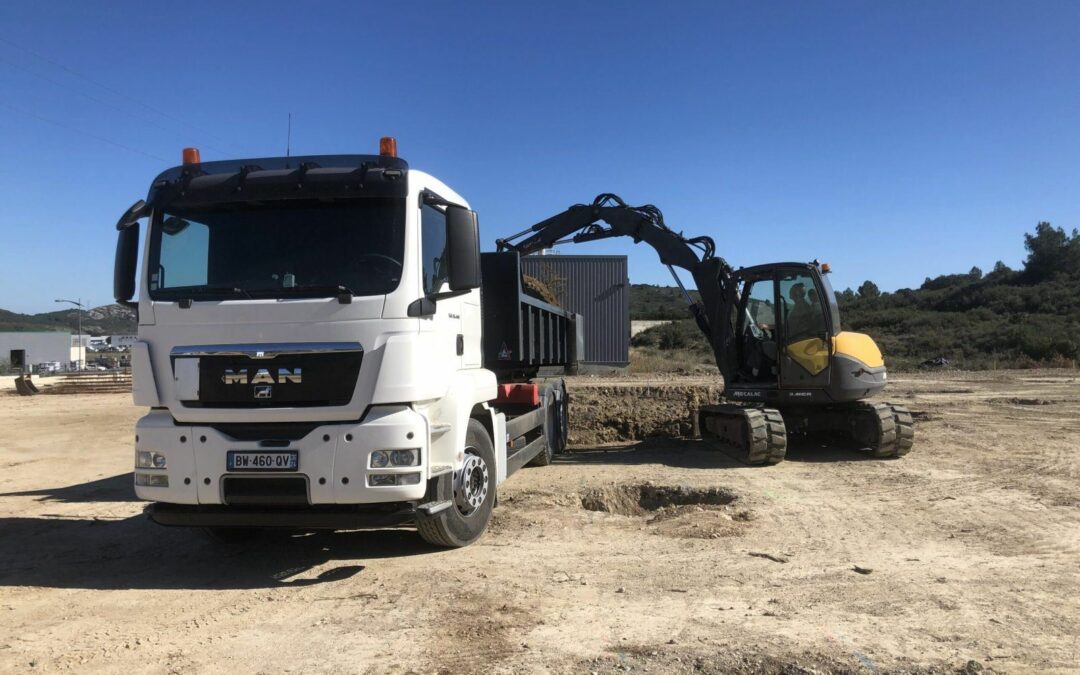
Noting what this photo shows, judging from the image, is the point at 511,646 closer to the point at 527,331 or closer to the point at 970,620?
the point at 970,620

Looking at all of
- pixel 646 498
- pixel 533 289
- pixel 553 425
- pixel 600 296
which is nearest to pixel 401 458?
pixel 646 498

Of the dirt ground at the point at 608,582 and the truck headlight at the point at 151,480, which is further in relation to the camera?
the truck headlight at the point at 151,480

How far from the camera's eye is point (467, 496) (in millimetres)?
6230

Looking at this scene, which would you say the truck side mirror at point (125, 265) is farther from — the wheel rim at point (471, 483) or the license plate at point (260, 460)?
the wheel rim at point (471, 483)

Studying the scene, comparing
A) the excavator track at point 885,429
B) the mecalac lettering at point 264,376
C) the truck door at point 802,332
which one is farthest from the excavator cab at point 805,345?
the mecalac lettering at point 264,376

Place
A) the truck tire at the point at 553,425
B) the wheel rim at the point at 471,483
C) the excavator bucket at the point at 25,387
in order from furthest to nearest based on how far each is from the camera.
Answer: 1. the excavator bucket at the point at 25,387
2. the truck tire at the point at 553,425
3. the wheel rim at the point at 471,483

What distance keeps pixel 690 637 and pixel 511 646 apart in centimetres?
105

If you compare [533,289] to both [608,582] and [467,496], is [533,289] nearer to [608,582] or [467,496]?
[467,496]

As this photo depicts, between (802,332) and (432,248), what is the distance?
705 cm

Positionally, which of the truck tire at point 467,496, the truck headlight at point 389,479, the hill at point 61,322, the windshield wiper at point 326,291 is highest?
the hill at point 61,322

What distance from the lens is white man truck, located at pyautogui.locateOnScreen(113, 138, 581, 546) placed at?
17.4 ft

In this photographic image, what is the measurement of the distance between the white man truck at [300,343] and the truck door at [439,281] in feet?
0.07

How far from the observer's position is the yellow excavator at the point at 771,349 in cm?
1070

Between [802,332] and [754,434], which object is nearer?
[754,434]
